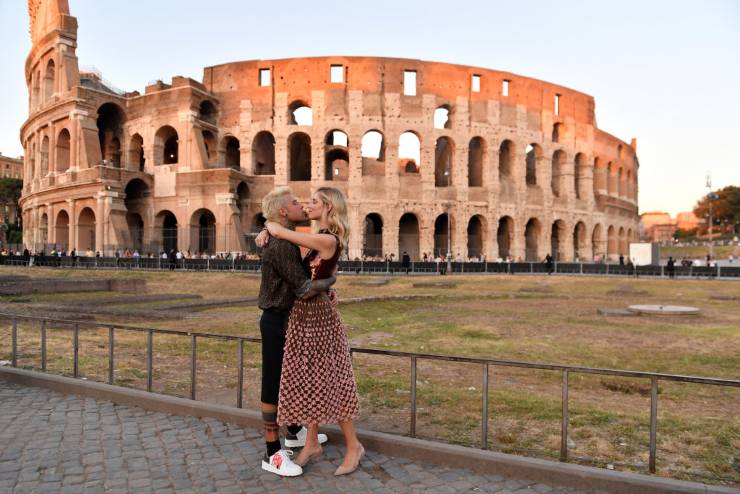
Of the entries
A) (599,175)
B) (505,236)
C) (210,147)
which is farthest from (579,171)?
(210,147)

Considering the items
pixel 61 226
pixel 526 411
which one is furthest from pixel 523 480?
pixel 61 226

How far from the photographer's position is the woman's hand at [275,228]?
10.6ft

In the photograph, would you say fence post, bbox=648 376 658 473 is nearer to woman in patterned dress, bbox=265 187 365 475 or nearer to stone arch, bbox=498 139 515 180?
woman in patterned dress, bbox=265 187 365 475

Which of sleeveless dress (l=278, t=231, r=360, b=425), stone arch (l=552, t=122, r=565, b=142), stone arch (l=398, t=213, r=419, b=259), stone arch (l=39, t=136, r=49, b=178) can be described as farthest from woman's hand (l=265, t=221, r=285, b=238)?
stone arch (l=39, t=136, r=49, b=178)

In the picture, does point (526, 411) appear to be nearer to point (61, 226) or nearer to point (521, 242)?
point (521, 242)

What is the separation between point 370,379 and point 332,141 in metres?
37.4

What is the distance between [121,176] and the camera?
115 feet

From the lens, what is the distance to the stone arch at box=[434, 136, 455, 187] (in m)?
39.1

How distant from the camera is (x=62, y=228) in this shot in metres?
38.7

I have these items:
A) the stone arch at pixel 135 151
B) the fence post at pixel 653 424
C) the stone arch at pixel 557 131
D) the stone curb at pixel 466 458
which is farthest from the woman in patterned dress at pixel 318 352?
the stone arch at pixel 557 131

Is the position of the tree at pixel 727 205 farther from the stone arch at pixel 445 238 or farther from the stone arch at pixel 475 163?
the stone arch at pixel 445 238

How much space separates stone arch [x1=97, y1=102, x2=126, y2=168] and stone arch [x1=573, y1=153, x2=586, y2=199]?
39.1 m

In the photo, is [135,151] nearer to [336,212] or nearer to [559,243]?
[559,243]

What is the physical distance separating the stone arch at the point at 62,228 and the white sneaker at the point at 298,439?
41.0m
